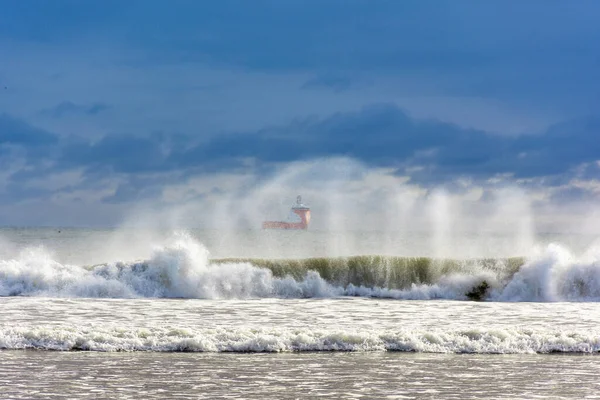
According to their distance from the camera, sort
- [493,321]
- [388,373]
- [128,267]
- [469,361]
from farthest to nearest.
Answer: [128,267] → [493,321] → [469,361] → [388,373]

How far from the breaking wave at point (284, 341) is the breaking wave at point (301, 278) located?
10.9 meters

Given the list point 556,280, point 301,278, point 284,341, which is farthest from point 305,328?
point 556,280

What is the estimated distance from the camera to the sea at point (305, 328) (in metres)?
13.3

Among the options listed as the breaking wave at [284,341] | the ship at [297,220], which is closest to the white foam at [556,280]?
the breaking wave at [284,341]

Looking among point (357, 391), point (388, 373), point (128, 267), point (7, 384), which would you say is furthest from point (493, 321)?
point (128, 267)

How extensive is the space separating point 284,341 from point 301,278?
15.0m

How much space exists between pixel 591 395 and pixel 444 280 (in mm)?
19182

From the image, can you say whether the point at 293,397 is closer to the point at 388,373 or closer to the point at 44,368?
the point at 388,373

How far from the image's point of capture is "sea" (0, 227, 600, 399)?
13.3 meters

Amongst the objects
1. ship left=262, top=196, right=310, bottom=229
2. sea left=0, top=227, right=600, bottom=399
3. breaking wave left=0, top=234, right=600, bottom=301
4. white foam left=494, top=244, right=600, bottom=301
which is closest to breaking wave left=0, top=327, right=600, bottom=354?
sea left=0, top=227, right=600, bottom=399

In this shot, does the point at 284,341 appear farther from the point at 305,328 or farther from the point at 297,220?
the point at 297,220

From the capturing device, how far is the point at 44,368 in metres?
14.4

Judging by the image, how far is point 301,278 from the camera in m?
32.1

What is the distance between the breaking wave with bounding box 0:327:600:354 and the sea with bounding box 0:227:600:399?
4 centimetres
